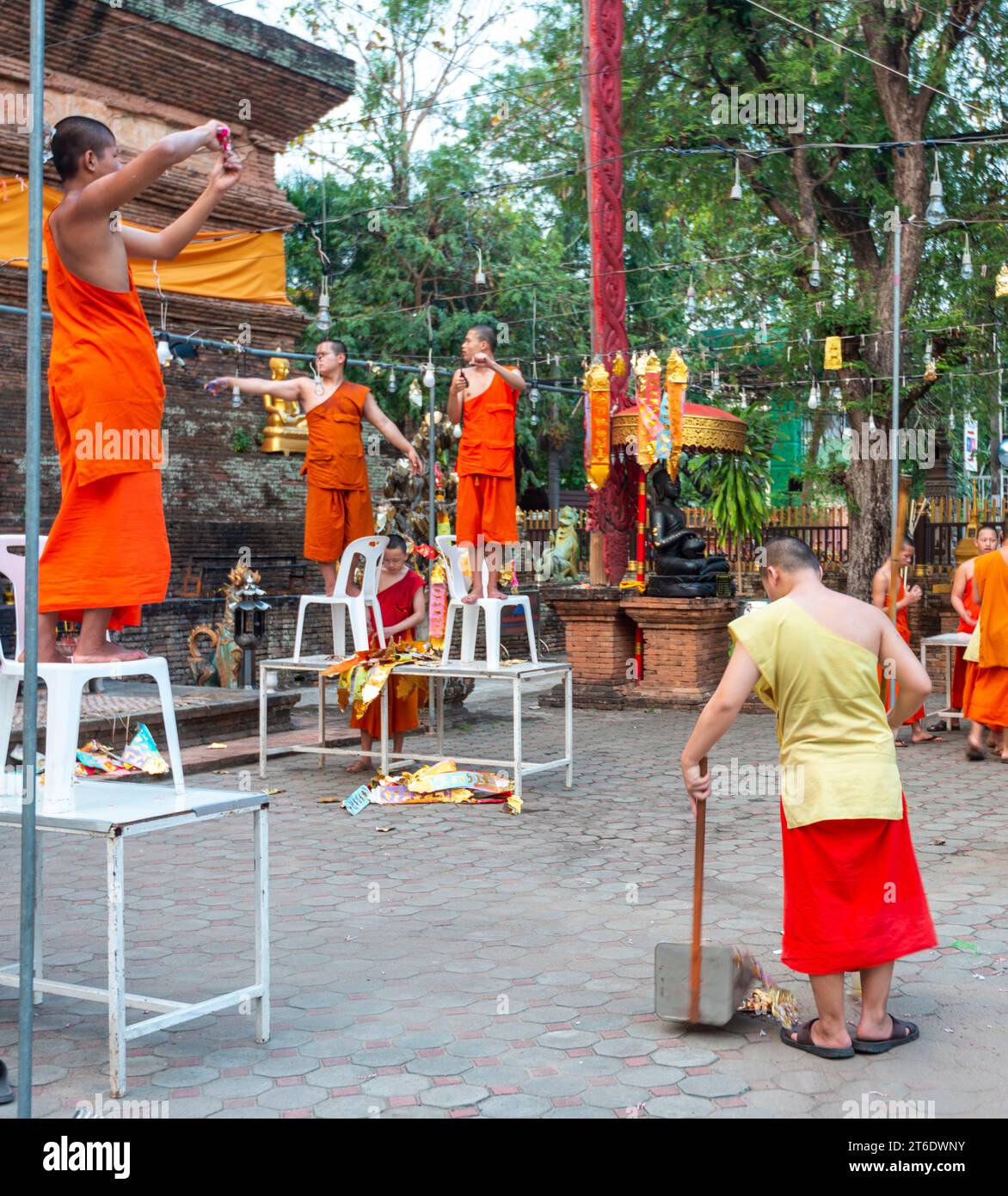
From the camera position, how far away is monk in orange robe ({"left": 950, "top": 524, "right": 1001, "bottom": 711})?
10906mm

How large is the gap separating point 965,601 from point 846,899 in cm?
751

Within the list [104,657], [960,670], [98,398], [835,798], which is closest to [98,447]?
[98,398]

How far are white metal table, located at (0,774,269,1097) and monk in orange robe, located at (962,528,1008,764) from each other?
23.1 ft

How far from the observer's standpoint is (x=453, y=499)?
1547 cm

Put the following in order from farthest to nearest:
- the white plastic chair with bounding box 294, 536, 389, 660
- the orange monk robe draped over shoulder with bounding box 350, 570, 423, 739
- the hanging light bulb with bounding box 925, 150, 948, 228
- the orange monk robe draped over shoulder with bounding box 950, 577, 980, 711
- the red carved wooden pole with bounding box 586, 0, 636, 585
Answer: the red carved wooden pole with bounding box 586, 0, 636, 585, the hanging light bulb with bounding box 925, 150, 948, 228, the orange monk robe draped over shoulder with bounding box 950, 577, 980, 711, the orange monk robe draped over shoulder with bounding box 350, 570, 423, 739, the white plastic chair with bounding box 294, 536, 389, 660

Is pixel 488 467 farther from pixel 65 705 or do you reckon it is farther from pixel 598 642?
pixel 598 642

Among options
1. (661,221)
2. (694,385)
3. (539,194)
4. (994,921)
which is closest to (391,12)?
(539,194)

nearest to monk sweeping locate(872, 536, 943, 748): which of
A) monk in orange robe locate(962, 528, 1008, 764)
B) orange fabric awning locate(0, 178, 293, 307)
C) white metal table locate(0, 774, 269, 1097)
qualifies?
monk in orange robe locate(962, 528, 1008, 764)

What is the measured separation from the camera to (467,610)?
9016 millimetres

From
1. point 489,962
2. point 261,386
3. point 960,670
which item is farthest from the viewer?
point 960,670

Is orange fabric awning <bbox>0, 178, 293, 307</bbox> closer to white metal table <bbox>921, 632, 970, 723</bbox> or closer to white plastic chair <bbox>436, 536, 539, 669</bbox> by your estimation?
white plastic chair <bbox>436, 536, 539, 669</bbox>

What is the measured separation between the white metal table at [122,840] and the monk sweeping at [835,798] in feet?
4.66

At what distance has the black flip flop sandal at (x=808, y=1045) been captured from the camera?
411 centimetres

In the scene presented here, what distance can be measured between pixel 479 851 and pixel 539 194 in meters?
17.9
